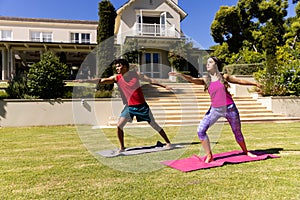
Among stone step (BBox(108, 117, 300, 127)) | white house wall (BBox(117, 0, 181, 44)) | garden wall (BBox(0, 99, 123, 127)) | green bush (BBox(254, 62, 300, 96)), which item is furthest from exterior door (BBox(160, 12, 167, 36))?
stone step (BBox(108, 117, 300, 127))

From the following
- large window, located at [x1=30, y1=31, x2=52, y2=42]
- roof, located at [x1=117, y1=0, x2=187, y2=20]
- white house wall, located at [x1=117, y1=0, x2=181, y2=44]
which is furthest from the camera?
large window, located at [x1=30, y1=31, x2=52, y2=42]

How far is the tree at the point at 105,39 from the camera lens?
13016mm

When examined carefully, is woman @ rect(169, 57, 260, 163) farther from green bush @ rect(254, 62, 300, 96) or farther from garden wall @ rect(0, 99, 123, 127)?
green bush @ rect(254, 62, 300, 96)

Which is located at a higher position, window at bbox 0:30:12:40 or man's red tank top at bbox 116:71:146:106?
window at bbox 0:30:12:40

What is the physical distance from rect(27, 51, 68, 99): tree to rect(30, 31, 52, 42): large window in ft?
66.1

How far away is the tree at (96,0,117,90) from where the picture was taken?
13.0 metres

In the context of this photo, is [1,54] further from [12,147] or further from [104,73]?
[12,147]

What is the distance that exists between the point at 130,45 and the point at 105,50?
376 inches

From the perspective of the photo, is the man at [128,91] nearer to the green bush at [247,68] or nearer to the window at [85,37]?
the green bush at [247,68]

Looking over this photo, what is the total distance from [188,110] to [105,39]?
5540mm

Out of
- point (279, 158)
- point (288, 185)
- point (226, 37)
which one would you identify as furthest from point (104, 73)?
point (226, 37)

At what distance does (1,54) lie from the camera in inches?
947

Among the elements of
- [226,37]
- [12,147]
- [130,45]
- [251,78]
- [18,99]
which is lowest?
[12,147]

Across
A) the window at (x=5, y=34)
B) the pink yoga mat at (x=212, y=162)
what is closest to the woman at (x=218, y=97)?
the pink yoga mat at (x=212, y=162)
